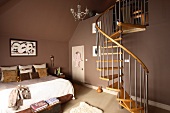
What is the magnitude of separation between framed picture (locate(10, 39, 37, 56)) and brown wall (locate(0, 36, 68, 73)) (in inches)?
5.8

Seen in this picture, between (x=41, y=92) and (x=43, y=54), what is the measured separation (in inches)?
102

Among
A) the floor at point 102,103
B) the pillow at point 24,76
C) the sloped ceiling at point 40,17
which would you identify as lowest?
the floor at point 102,103

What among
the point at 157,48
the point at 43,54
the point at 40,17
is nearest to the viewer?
the point at 157,48

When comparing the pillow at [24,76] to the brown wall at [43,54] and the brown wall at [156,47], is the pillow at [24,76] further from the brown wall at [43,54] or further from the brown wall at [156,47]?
the brown wall at [156,47]

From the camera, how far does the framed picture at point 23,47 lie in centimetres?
429

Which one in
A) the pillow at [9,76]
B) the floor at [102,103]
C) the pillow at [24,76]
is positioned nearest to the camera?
the floor at [102,103]

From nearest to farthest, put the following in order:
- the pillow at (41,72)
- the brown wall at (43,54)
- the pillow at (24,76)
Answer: the pillow at (24,76) → the brown wall at (43,54) → the pillow at (41,72)

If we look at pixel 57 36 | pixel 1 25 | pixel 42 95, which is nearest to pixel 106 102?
pixel 42 95

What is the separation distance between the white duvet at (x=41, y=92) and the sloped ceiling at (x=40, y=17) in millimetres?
2432

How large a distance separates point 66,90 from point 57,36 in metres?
2.90

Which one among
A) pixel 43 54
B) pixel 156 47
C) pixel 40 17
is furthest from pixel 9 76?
pixel 156 47

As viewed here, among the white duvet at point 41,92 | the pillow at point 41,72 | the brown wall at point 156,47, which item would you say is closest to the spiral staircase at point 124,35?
the brown wall at point 156,47

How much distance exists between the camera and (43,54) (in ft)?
16.9

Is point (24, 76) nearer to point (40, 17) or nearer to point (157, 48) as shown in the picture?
point (40, 17)
